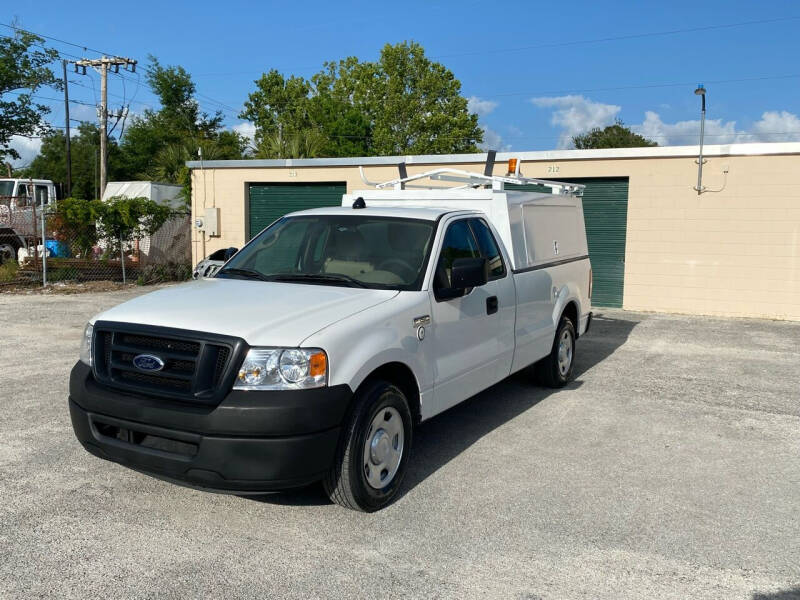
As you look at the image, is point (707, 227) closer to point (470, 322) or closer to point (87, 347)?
point (470, 322)

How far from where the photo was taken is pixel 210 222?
17656 millimetres

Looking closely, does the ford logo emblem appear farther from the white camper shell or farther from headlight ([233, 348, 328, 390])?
the white camper shell

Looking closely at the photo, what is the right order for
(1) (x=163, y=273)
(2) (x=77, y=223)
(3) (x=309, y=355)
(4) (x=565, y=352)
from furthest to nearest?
1. (1) (x=163, y=273)
2. (2) (x=77, y=223)
3. (4) (x=565, y=352)
4. (3) (x=309, y=355)

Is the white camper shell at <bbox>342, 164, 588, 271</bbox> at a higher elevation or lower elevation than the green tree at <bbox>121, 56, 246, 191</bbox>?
lower

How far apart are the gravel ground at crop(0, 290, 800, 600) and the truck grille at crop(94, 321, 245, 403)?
0.82 metres

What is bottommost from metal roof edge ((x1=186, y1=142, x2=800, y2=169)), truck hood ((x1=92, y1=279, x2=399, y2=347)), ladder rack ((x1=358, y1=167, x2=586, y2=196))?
truck hood ((x1=92, y1=279, x2=399, y2=347))

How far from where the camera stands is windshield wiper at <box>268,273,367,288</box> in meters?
4.90

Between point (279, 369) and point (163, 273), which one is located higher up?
point (279, 369)

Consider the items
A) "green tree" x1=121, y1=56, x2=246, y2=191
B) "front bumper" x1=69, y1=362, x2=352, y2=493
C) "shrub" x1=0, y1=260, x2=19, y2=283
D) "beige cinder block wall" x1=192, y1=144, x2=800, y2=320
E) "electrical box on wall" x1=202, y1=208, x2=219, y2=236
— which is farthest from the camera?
"green tree" x1=121, y1=56, x2=246, y2=191

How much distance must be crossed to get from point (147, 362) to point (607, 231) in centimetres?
1199

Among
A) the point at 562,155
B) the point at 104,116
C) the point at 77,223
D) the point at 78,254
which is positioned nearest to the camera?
the point at 562,155

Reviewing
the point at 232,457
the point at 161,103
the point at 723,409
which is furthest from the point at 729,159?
the point at 161,103

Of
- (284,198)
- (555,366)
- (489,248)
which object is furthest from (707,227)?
(284,198)

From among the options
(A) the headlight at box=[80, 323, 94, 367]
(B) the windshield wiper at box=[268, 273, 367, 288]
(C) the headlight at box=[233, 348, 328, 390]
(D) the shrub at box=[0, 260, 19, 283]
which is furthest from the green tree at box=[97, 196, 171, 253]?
(C) the headlight at box=[233, 348, 328, 390]
